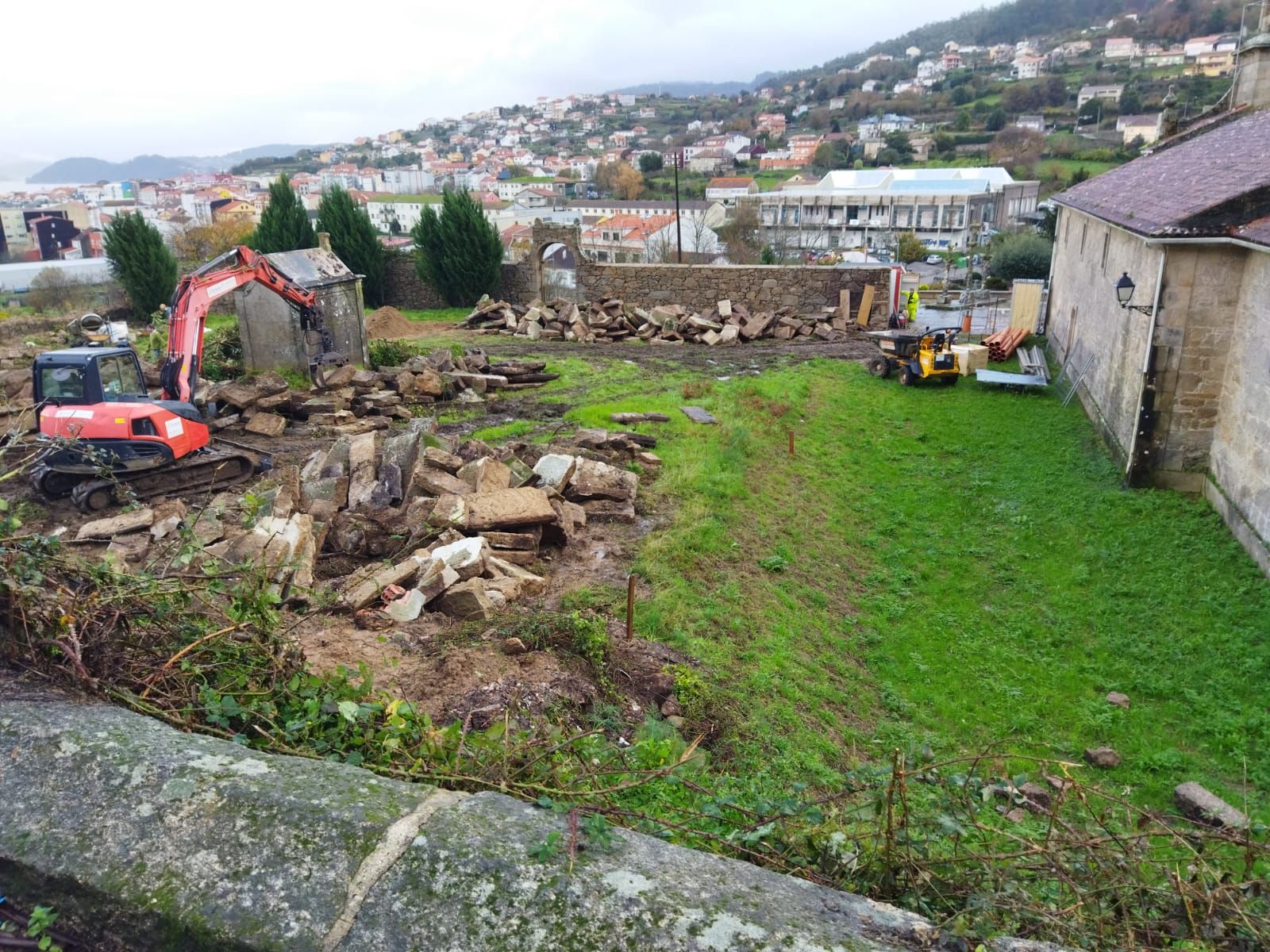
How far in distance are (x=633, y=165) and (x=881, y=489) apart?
11606 centimetres

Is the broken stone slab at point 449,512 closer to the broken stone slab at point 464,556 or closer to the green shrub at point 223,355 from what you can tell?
the broken stone slab at point 464,556

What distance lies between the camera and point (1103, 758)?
6859 mm

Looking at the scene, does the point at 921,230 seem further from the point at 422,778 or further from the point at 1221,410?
the point at 422,778

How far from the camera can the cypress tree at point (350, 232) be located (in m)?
26.9

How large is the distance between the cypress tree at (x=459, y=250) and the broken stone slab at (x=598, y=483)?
17782 mm

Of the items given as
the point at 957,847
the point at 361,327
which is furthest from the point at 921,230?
the point at 957,847

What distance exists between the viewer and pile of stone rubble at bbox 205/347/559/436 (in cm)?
1465

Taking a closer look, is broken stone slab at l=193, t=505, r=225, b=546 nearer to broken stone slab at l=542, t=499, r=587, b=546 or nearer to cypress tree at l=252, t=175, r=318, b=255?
broken stone slab at l=542, t=499, r=587, b=546

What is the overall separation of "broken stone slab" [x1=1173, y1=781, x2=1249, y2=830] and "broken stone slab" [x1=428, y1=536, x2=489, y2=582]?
19.8ft

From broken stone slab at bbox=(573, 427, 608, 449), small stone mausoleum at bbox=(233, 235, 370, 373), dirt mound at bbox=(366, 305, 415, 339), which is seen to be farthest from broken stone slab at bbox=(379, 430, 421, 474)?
dirt mound at bbox=(366, 305, 415, 339)

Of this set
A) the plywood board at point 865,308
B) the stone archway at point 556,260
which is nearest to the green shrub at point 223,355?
the stone archway at point 556,260

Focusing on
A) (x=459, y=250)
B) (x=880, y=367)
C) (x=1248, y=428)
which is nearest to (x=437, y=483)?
(x=1248, y=428)

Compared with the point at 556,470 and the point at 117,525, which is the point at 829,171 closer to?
the point at 556,470

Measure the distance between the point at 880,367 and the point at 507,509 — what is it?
11.9m
